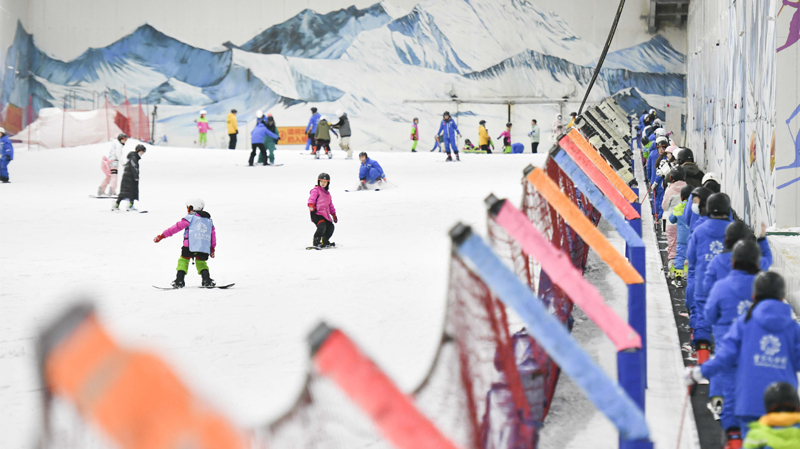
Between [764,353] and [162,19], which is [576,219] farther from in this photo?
[162,19]

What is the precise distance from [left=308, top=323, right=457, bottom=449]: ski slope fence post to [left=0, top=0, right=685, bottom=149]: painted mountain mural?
1344 inches

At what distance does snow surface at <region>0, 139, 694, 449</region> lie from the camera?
4.87 meters

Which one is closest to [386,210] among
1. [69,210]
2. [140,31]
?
[69,210]

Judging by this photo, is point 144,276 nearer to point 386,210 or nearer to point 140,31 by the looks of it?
point 386,210

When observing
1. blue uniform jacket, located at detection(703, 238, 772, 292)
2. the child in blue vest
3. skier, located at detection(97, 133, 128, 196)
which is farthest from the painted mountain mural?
blue uniform jacket, located at detection(703, 238, 772, 292)

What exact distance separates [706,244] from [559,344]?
3722 mm

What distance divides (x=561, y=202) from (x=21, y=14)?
38041 millimetres

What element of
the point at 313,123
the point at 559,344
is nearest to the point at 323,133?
the point at 313,123

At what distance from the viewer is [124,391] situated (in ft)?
3.79

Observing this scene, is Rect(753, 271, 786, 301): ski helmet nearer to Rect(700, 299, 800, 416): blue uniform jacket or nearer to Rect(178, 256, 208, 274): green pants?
Rect(700, 299, 800, 416): blue uniform jacket

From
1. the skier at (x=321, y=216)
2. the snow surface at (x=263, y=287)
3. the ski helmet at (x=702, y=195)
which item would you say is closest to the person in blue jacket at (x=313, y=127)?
the snow surface at (x=263, y=287)

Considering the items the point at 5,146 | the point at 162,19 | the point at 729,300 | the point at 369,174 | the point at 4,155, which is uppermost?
the point at 162,19

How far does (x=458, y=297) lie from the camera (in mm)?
2770

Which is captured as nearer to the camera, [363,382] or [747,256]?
[363,382]
